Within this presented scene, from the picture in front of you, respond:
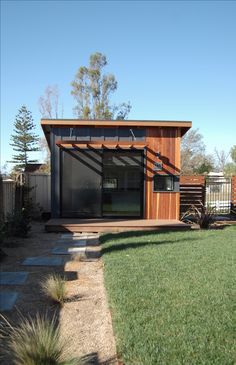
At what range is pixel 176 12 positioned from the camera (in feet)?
32.4

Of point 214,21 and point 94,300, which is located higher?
point 214,21

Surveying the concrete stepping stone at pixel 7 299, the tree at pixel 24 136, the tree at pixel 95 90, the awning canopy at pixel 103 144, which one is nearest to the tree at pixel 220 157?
the tree at pixel 95 90

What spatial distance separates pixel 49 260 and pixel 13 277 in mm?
1236

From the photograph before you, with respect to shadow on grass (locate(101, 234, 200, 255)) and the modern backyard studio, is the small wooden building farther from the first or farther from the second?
shadow on grass (locate(101, 234, 200, 255))

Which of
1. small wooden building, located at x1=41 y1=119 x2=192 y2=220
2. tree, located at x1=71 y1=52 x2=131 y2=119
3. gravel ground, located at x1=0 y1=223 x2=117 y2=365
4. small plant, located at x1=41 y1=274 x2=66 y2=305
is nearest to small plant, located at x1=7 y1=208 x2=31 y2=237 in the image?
gravel ground, located at x1=0 y1=223 x2=117 y2=365

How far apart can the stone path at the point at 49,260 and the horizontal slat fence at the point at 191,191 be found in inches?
202

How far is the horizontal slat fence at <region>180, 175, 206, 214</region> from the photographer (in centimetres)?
1403

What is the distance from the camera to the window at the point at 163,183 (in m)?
11.9

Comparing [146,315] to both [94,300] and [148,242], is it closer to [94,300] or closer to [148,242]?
[94,300]

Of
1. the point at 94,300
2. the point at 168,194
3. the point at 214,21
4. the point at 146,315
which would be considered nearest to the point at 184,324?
the point at 146,315

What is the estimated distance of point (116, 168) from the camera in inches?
468

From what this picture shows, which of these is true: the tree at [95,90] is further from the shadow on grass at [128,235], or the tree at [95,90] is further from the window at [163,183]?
the shadow on grass at [128,235]

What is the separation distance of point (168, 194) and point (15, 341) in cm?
913

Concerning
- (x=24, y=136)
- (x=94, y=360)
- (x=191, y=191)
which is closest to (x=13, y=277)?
(x=94, y=360)
